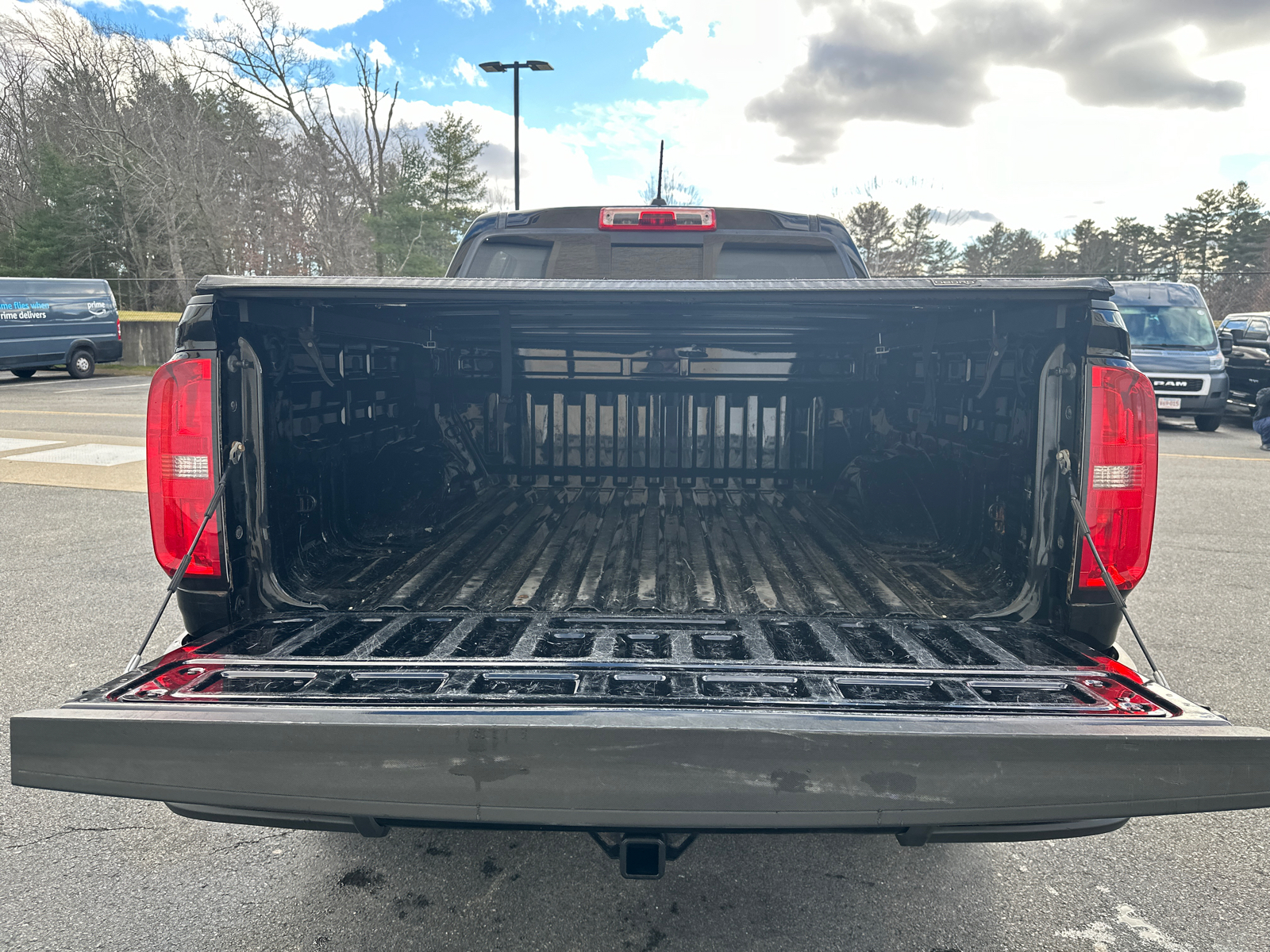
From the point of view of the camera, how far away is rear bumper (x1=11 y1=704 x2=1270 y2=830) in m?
1.53

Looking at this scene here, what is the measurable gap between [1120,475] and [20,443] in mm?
12914

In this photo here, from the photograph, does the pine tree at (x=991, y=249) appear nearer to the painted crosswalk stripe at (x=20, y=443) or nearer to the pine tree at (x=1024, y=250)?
the pine tree at (x=1024, y=250)

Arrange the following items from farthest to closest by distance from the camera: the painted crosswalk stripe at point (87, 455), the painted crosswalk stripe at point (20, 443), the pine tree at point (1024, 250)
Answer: the pine tree at point (1024, 250)
the painted crosswalk stripe at point (20, 443)
the painted crosswalk stripe at point (87, 455)

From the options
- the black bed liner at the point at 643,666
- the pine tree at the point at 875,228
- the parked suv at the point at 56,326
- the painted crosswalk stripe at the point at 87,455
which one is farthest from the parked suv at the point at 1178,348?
the pine tree at the point at 875,228

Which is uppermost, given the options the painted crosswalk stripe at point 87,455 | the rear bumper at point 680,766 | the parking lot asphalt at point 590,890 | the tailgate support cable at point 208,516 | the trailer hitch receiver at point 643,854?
the tailgate support cable at point 208,516

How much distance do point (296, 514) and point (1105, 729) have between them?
90.1 inches

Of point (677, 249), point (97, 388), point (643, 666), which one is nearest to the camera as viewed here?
point (643, 666)

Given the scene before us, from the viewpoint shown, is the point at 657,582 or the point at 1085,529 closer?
the point at 1085,529

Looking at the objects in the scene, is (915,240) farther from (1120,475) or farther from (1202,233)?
(1120,475)

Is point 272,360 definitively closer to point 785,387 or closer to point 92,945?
point 92,945

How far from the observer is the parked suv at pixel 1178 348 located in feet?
44.3

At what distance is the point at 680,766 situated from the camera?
152cm

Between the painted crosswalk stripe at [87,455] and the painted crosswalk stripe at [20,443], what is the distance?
46cm

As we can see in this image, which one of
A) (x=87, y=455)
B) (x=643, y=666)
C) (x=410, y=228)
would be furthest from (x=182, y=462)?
(x=410, y=228)
